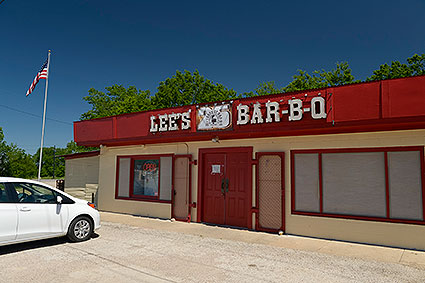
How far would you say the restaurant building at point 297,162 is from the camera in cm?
709

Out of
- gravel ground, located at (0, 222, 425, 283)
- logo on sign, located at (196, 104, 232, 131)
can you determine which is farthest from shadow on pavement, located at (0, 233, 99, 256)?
logo on sign, located at (196, 104, 232, 131)

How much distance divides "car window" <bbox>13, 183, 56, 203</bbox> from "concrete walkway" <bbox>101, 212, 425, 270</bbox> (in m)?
3.30

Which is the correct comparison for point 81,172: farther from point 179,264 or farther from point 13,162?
point 13,162

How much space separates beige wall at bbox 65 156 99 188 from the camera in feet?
47.0

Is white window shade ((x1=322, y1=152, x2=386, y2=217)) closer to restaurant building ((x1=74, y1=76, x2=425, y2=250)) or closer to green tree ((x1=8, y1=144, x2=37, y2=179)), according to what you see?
restaurant building ((x1=74, y1=76, x2=425, y2=250))

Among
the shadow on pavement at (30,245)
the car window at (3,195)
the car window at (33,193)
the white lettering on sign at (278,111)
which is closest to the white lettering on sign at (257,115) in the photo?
the white lettering on sign at (278,111)

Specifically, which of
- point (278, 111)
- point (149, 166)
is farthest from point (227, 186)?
point (149, 166)

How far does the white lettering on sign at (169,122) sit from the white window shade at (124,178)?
2439 mm

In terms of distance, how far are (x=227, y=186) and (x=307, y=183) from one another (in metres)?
2.54

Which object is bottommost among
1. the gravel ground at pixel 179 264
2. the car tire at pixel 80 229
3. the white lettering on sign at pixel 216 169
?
the gravel ground at pixel 179 264

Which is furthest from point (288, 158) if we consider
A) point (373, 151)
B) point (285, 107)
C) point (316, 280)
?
point (316, 280)

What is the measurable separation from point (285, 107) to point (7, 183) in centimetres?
682

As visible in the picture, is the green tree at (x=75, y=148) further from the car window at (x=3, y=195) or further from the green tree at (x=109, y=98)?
the car window at (x=3, y=195)

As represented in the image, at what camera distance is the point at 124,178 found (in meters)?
12.4
